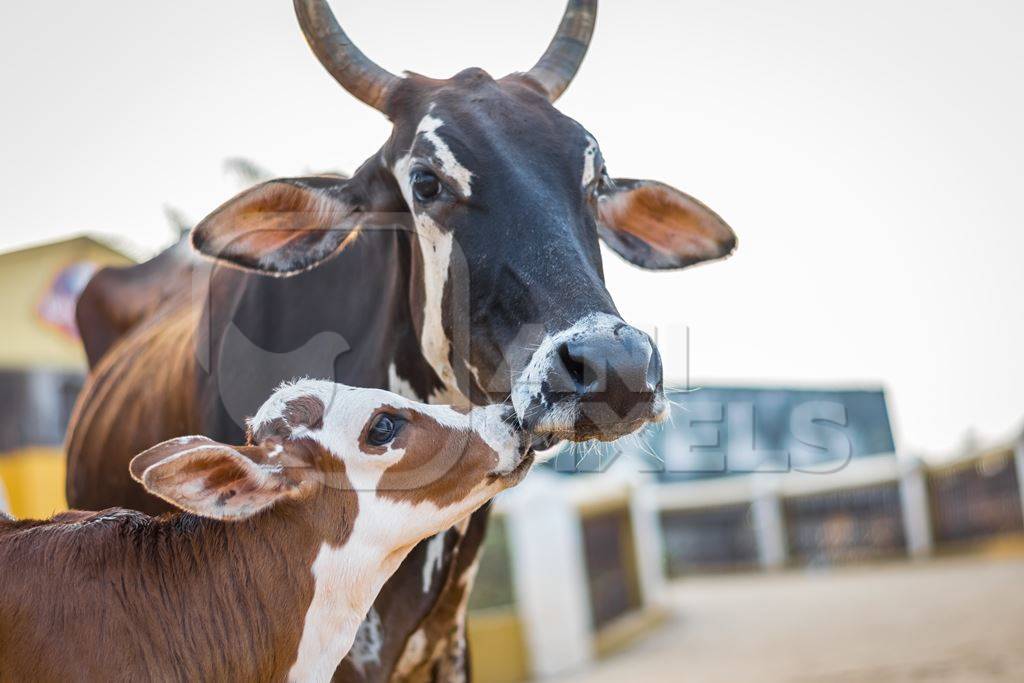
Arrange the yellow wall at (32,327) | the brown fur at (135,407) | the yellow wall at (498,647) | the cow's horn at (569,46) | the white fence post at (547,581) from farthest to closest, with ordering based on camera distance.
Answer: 1. the yellow wall at (32,327)
2. the white fence post at (547,581)
3. the yellow wall at (498,647)
4. the brown fur at (135,407)
5. the cow's horn at (569,46)

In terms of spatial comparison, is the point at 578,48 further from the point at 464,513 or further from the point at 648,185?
the point at 464,513

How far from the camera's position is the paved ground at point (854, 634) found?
34.6 feet

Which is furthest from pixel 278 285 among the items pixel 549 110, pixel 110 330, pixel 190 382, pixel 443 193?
pixel 110 330

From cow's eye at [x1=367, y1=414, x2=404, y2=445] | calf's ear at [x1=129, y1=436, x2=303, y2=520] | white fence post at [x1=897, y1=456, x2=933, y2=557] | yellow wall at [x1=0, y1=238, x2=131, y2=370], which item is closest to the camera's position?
calf's ear at [x1=129, y1=436, x2=303, y2=520]

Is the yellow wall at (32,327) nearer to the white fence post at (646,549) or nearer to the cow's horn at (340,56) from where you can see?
the white fence post at (646,549)

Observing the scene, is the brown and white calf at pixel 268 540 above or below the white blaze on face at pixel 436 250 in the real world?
below

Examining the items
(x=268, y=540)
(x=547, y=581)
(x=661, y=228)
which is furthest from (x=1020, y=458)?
(x=268, y=540)

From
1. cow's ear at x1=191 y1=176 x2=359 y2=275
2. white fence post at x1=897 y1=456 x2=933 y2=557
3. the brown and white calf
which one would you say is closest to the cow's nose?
the brown and white calf

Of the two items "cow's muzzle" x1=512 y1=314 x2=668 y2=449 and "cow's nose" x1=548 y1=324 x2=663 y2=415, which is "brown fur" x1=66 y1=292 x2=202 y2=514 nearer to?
"cow's muzzle" x1=512 y1=314 x2=668 y2=449

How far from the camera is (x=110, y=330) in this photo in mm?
7188

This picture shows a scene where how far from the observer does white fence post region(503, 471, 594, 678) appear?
12867mm

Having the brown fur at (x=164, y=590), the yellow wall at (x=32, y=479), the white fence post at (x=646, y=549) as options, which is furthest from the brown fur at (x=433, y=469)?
the white fence post at (x=646, y=549)

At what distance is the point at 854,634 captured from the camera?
13.1 metres

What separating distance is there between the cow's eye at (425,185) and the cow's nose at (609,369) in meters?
0.89
